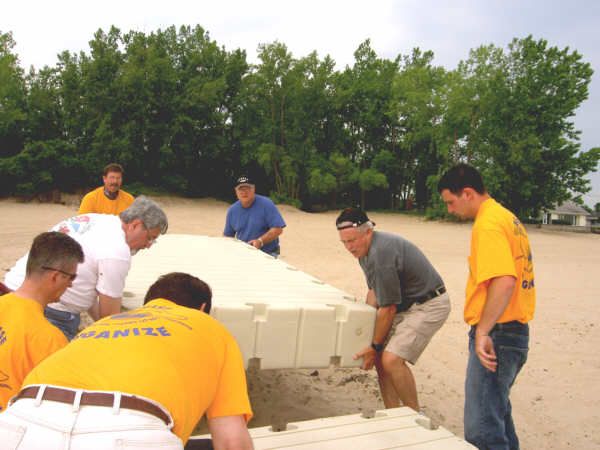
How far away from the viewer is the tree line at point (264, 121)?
22.9 m

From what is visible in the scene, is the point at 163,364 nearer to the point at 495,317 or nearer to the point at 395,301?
the point at 495,317

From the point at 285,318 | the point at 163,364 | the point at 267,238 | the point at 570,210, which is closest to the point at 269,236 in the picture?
the point at 267,238

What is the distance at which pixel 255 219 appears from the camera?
5.73m

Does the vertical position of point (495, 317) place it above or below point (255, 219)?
below

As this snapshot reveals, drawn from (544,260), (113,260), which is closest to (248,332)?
(113,260)

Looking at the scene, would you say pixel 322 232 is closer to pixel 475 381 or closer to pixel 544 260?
pixel 544 260

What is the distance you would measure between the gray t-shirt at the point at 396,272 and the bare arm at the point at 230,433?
1.59m

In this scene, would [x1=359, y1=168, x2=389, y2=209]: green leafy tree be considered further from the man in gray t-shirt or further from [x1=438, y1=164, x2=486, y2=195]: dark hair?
[x1=438, y1=164, x2=486, y2=195]: dark hair

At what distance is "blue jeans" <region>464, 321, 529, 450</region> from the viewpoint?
7.66ft

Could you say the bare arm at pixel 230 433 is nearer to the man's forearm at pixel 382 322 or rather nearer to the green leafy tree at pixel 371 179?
the man's forearm at pixel 382 322

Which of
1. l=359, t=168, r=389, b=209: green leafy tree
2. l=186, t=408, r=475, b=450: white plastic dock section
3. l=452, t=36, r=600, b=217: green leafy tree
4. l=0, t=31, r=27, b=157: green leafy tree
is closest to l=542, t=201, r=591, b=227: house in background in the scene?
l=452, t=36, r=600, b=217: green leafy tree

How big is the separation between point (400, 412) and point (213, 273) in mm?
2030

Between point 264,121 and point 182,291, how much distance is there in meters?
27.6

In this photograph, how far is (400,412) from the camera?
2.23 m
